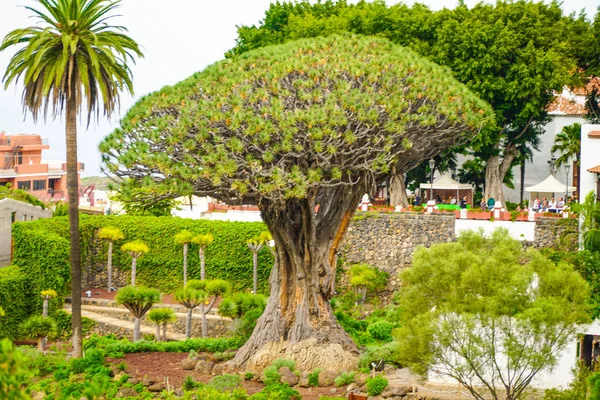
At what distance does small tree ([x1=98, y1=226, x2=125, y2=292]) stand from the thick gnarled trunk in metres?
14.6

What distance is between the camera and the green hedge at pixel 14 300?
42.9 metres

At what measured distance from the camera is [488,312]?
26.7 meters

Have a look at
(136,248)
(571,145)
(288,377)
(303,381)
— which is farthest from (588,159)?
(136,248)

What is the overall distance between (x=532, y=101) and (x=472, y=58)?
10.4ft

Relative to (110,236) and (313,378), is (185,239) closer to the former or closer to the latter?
(110,236)

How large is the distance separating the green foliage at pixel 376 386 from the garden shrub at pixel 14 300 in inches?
690

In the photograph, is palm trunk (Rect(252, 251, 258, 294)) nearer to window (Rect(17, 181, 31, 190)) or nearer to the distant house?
the distant house

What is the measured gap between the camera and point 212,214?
4916cm

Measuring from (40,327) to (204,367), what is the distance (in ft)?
33.0

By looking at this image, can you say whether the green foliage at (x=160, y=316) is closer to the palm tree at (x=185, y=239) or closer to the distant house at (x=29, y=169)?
the palm tree at (x=185, y=239)

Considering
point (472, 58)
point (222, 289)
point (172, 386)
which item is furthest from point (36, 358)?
point (472, 58)

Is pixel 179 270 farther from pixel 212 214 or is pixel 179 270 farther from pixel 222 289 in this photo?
pixel 222 289

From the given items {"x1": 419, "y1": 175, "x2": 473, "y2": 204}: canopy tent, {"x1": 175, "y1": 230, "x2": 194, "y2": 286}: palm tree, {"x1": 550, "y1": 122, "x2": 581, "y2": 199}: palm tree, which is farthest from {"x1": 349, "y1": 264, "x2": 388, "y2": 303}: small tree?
{"x1": 419, "y1": 175, "x2": 473, "y2": 204}: canopy tent

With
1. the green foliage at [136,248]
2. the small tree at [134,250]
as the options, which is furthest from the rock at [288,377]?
the green foliage at [136,248]
